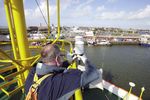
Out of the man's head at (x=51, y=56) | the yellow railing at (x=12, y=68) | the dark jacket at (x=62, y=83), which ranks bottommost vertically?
the yellow railing at (x=12, y=68)

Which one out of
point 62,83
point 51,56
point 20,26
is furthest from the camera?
point 20,26

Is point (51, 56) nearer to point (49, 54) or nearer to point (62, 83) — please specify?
point (49, 54)

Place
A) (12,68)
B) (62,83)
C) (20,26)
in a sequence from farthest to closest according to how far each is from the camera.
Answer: (12,68), (20,26), (62,83)

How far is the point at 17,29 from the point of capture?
3254 millimetres

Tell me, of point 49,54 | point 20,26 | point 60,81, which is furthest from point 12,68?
point 60,81

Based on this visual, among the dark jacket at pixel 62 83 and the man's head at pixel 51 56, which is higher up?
the man's head at pixel 51 56

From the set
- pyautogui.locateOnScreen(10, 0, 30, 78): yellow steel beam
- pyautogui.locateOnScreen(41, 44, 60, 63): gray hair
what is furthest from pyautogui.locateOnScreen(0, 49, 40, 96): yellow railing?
pyautogui.locateOnScreen(41, 44, 60, 63): gray hair

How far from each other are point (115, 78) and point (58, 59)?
14.6m

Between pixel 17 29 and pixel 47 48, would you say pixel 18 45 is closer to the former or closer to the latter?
pixel 17 29

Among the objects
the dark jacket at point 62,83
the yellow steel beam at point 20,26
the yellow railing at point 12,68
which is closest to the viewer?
the dark jacket at point 62,83

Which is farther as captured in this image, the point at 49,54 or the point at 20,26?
the point at 20,26

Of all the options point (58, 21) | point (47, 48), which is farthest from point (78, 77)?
point (58, 21)

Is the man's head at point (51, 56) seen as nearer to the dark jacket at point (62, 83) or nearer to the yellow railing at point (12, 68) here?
the dark jacket at point (62, 83)

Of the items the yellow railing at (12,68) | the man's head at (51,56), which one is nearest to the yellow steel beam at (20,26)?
the yellow railing at (12,68)
